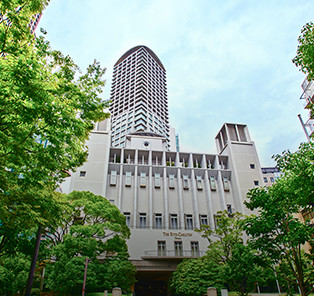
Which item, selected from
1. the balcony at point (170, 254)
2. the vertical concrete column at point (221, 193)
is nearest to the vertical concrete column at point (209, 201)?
the vertical concrete column at point (221, 193)

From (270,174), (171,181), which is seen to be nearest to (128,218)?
(171,181)

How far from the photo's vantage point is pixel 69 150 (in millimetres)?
7301

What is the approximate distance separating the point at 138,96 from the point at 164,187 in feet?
190

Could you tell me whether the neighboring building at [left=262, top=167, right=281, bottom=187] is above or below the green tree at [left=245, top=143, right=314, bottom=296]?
above

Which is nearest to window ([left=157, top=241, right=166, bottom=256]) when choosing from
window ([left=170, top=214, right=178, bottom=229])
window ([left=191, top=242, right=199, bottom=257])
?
window ([left=170, top=214, right=178, bottom=229])

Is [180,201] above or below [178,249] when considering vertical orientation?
above

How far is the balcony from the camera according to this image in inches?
1081

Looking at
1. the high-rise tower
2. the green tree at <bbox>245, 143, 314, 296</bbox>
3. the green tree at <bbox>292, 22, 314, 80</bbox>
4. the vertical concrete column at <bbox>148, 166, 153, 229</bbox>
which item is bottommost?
the green tree at <bbox>245, 143, 314, 296</bbox>

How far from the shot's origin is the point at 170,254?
93.4ft

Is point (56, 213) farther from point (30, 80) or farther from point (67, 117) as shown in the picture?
point (30, 80)

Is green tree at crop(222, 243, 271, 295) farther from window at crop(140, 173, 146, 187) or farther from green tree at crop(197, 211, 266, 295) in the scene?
window at crop(140, 173, 146, 187)

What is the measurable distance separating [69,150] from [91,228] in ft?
44.6

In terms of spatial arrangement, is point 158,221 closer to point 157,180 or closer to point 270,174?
point 157,180

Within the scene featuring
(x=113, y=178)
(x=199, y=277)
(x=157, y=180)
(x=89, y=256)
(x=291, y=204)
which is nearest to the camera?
(x=291, y=204)
